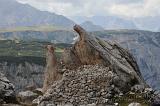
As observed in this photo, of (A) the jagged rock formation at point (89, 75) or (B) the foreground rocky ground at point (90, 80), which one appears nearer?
(B) the foreground rocky ground at point (90, 80)

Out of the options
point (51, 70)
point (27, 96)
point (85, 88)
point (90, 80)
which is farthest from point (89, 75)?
point (27, 96)

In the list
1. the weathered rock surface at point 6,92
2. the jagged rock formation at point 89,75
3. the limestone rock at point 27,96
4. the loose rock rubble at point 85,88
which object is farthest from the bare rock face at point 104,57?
the weathered rock surface at point 6,92

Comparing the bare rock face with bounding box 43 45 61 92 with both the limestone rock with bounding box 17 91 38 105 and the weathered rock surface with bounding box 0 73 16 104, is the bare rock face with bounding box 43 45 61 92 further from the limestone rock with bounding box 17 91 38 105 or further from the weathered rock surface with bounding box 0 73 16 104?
the weathered rock surface with bounding box 0 73 16 104

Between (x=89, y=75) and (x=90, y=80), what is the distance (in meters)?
0.64

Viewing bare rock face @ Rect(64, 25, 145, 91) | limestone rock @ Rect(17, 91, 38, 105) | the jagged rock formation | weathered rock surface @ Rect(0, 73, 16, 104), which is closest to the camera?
weathered rock surface @ Rect(0, 73, 16, 104)

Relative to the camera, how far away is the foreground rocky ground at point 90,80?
4031 cm

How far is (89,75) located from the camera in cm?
4212

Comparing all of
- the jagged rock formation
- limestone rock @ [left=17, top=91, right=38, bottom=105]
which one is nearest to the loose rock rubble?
the jagged rock formation

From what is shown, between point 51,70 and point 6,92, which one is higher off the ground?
point 51,70

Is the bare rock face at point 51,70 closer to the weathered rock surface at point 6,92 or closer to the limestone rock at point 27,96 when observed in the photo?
the limestone rock at point 27,96

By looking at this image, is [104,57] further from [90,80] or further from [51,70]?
[51,70]

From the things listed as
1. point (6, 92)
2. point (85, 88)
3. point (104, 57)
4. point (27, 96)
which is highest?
point (104, 57)

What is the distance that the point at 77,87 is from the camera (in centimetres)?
4153

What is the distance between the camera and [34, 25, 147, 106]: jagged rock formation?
134 ft
